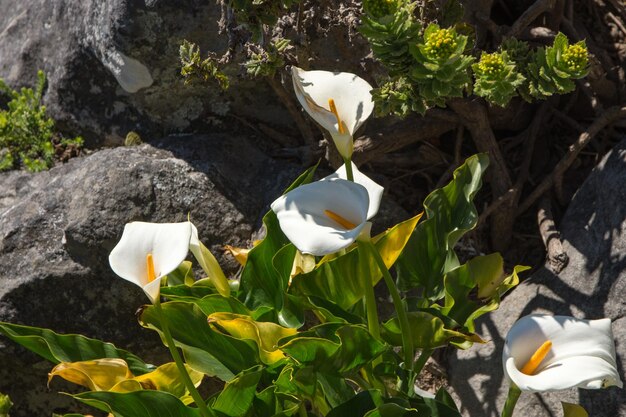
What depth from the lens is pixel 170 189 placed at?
210 cm

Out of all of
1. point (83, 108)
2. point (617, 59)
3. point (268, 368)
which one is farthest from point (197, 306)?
point (617, 59)

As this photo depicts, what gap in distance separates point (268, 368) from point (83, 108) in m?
1.09

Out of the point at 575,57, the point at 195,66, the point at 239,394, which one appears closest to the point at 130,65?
the point at 195,66

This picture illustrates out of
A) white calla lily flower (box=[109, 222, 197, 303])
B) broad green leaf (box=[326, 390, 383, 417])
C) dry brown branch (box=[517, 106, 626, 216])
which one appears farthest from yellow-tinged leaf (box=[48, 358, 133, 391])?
dry brown branch (box=[517, 106, 626, 216])

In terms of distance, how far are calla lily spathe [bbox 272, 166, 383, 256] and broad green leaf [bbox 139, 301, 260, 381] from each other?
0.32 m

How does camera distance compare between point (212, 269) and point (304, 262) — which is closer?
point (212, 269)

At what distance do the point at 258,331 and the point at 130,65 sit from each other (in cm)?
92

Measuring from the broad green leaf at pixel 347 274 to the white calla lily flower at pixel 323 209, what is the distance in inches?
9.1

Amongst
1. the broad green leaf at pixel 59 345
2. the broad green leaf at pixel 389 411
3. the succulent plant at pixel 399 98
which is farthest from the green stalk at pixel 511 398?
the broad green leaf at pixel 59 345

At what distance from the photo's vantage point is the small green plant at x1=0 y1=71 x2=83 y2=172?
2373 millimetres

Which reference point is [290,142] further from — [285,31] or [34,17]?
[34,17]

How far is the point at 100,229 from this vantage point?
204 centimetres

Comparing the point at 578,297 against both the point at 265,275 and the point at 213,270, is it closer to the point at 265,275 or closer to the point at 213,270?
the point at 265,275

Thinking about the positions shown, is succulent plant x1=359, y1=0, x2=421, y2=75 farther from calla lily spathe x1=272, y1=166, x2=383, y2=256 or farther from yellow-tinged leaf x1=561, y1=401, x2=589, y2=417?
yellow-tinged leaf x1=561, y1=401, x2=589, y2=417
